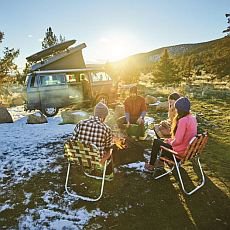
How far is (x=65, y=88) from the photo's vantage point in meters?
12.3

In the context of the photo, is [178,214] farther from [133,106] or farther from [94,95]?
[94,95]

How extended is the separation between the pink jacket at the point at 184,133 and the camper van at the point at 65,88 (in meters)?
8.94

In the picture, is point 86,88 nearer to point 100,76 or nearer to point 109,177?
point 100,76

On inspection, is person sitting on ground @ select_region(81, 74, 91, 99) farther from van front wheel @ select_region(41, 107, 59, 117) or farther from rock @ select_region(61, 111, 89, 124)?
rock @ select_region(61, 111, 89, 124)

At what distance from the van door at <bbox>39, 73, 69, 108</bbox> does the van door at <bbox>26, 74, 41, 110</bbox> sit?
0.18 m

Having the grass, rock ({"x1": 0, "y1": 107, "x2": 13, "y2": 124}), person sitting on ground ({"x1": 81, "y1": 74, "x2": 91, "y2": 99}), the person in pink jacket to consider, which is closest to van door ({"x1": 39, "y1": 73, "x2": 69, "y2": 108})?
person sitting on ground ({"x1": 81, "y1": 74, "x2": 91, "y2": 99})

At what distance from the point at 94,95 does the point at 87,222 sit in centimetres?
982

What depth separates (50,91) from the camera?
12.0m

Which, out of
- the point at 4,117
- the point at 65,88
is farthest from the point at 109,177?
the point at 65,88

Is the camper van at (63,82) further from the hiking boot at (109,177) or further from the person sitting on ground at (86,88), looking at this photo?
the hiking boot at (109,177)

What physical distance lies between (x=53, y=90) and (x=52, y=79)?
1.77 feet

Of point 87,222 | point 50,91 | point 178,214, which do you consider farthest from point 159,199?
point 50,91

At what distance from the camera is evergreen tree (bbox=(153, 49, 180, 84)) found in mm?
31250

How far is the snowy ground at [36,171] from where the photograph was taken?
132 inches
